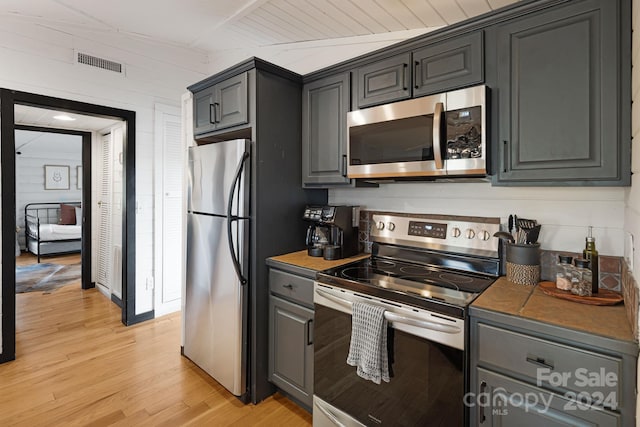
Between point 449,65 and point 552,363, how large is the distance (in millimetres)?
1408

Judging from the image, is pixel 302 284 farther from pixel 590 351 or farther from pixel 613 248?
pixel 613 248

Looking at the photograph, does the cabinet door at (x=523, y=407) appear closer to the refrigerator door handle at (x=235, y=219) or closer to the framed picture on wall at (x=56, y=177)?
the refrigerator door handle at (x=235, y=219)

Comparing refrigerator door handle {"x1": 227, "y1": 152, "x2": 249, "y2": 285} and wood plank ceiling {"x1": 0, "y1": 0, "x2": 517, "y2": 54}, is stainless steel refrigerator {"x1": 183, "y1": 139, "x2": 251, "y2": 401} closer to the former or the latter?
refrigerator door handle {"x1": 227, "y1": 152, "x2": 249, "y2": 285}

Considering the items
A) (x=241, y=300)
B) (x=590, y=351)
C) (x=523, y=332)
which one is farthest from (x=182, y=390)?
(x=590, y=351)

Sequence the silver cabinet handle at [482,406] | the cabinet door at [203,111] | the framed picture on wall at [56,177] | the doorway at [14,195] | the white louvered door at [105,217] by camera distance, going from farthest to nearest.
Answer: the framed picture on wall at [56,177]
the white louvered door at [105,217]
the doorway at [14,195]
the cabinet door at [203,111]
the silver cabinet handle at [482,406]

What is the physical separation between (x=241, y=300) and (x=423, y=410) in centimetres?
122

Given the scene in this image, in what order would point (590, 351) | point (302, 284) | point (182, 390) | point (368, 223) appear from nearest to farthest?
point (590, 351)
point (302, 284)
point (182, 390)
point (368, 223)

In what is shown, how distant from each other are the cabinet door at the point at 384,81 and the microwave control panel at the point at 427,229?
781 millimetres

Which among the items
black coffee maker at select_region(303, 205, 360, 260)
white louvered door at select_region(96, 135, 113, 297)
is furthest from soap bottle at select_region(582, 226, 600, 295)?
white louvered door at select_region(96, 135, 113, 297)

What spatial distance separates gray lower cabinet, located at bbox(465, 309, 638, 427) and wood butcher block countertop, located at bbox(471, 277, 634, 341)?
0.03m

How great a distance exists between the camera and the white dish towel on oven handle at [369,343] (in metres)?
1.54

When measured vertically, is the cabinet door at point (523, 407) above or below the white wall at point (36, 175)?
below

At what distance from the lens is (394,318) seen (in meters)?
1.52

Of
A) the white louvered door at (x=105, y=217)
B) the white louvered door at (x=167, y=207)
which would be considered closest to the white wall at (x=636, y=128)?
the white louvered door at (x=167, y=207)
